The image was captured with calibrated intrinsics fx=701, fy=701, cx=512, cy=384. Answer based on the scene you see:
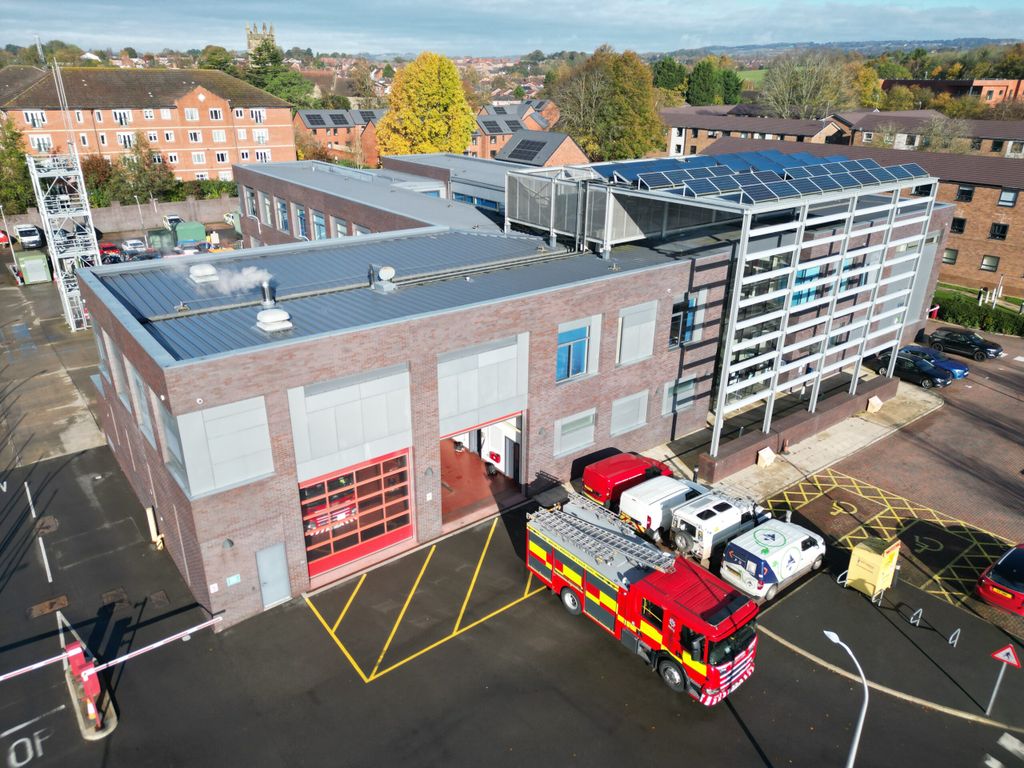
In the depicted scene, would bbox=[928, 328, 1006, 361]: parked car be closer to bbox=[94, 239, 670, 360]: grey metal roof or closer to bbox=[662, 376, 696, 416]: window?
bbox=[662, 376, 696, 416]: window

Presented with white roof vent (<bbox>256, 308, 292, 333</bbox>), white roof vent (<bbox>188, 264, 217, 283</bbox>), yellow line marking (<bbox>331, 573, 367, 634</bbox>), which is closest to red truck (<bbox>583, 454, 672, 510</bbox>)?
yellow line marking (<bbox>331, 573, 367, 634</bbox>)

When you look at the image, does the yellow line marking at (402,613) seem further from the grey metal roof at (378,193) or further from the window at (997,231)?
the window at (997,231)

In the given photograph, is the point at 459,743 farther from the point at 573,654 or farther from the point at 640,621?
the point at 640,621

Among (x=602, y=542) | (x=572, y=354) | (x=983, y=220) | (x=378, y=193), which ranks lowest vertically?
(x=602, y=542)

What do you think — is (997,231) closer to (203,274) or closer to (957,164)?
(957,164)

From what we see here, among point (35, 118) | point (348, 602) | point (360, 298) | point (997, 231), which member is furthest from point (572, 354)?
point (35, 118)

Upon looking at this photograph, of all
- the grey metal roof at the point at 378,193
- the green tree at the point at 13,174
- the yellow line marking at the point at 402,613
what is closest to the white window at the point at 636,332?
the grey metal roof at the point at 378,193

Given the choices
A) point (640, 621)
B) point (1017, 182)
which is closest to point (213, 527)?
point (640, 621)
